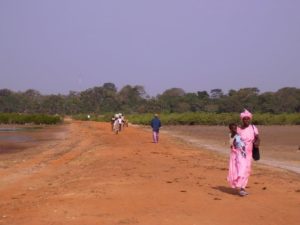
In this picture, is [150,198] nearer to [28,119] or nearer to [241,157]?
[241,157]

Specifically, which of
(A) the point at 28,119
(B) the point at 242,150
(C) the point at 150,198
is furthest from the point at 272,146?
(A) the point at 28,119

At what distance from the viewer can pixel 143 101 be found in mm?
127062

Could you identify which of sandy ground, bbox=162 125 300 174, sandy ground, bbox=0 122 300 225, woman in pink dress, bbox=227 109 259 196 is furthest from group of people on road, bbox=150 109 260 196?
sandy ground, bbox=162 125 300 174

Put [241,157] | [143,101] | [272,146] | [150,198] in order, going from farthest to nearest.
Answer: [143,101] → [272,146] → [241,157] → [150,198]

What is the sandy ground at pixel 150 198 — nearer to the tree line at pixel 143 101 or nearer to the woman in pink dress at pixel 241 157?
the woman in pink dress at pixel 241 157

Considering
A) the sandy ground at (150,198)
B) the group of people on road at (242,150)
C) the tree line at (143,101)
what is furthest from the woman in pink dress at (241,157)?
the tree line at (143,101)

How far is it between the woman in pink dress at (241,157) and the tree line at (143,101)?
92.2 m

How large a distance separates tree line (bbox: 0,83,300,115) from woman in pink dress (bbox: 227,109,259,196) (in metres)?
92.2

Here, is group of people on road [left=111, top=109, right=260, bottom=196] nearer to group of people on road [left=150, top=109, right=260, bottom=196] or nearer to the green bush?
group of people on road [left=150, top=109, right=260, bottom=196]

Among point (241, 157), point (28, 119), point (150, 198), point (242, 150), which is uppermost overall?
point (28, 119)

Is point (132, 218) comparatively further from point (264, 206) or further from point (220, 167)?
point (220, 167)

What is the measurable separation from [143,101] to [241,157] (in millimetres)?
116934

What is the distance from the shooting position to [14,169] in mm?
19031

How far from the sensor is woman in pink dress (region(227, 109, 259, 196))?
10211 millimetres
